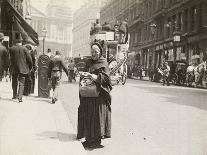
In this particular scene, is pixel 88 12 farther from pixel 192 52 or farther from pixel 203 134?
pixel 203 134

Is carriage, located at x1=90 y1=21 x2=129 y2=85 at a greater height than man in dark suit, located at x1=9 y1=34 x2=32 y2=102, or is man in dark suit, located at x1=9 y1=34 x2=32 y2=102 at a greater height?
carriage, located at x1=90 y1=21 x2=129 y2=85

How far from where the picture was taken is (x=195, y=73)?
2903cm

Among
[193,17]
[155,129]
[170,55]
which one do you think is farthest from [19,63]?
[170,55]

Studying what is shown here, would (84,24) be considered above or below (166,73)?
above

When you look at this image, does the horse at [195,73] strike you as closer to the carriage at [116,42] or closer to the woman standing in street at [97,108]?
the carriage at [116,42]

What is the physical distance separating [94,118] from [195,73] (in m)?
22.6

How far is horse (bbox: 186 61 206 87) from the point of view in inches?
1128

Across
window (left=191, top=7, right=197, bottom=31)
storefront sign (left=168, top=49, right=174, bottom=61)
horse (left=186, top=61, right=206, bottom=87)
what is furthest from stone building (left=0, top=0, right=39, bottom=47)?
storefront sign (left=168, top=49, right=174, bottom=61)

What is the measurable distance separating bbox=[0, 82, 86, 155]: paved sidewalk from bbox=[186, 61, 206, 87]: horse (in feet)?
61.9

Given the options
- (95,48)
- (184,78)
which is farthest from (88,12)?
(95,48)

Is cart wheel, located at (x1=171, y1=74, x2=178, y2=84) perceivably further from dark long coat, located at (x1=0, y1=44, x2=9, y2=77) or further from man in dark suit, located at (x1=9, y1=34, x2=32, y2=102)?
dark long coat, located at (x1=0, y1=44, x2=9, y2=77)

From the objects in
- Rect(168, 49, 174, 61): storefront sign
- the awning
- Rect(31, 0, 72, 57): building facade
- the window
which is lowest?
Rect(168, 49, 174, 61): storefront sign

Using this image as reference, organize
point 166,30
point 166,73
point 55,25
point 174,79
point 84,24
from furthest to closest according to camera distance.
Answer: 1. point 55,25
2. point 84,24
3. point 166,30
4. point 174,79
5. point 166,73

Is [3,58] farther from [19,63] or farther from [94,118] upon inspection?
[94,118]
